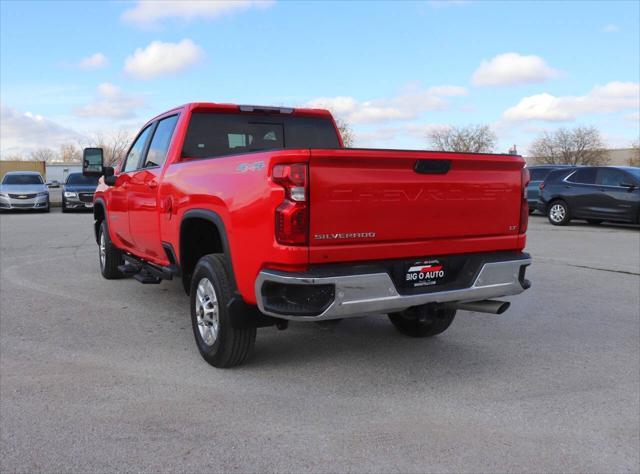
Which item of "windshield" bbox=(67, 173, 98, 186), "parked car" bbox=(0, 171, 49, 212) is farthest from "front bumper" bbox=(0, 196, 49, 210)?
"windshield" bbox=(67, 173, 98, 186)

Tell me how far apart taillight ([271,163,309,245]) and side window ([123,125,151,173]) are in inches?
132

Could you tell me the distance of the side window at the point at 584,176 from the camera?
1602 centimetres

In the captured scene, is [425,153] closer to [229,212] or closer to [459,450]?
[229,212]

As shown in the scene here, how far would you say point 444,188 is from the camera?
401 cm

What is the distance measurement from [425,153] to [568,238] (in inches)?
409

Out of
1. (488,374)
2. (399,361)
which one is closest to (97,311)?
(399,361)

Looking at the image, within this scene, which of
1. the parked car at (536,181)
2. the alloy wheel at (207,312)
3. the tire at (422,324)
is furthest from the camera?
the parked car at (536,181)

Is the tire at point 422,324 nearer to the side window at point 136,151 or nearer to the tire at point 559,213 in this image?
the side window at point 136,151

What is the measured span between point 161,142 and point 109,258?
2635 mm

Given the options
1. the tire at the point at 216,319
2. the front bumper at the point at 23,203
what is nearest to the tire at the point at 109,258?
the tire at the point at 216,319

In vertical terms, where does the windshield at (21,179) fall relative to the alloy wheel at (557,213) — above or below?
above

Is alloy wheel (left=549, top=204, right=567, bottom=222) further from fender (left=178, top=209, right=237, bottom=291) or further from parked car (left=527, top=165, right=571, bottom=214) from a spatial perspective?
fender (left=178, top=209, right=237, bottom=291)

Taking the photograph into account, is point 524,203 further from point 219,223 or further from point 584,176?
point 584,176

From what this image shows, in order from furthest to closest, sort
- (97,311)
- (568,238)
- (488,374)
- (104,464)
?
1. (568,238)
2. (97,311)
3. (488,374)
4. (104,464)
